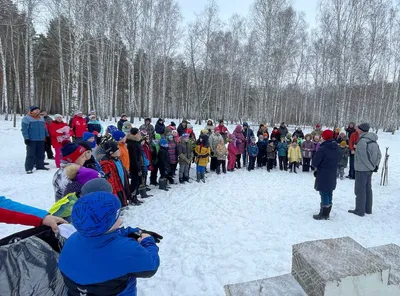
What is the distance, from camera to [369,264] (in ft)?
5.24

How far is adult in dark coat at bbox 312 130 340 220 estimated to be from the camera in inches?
198

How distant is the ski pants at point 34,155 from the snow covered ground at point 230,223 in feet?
1.22

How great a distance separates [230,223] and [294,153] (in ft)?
19.3

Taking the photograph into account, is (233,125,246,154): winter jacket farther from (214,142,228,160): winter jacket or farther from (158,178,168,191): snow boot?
(158,178,168,191): snow boot

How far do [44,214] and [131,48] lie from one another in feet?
61.3

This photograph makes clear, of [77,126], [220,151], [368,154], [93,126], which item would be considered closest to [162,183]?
[220,151]

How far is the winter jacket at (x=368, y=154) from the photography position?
17.0 ft

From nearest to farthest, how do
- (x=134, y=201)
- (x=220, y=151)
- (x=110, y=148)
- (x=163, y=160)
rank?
(x=110, y=148) < (x=134, y=201) < (x=163, y=160) < (x=220, y=151)

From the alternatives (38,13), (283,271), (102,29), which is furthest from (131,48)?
(283,271)

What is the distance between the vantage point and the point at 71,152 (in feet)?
9.86

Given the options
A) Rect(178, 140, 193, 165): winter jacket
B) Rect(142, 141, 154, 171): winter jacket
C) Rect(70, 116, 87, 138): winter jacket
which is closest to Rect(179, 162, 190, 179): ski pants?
Rect(178, 140, 193, 165): winter jacket

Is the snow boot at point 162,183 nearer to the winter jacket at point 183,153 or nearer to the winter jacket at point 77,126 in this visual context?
the winter jacket at point 183,153

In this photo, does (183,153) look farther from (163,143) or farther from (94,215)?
(94,215)

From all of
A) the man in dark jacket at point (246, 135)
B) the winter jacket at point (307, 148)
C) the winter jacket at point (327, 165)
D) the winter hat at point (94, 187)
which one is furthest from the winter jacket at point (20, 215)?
the winter jacket at point (307, 148)
